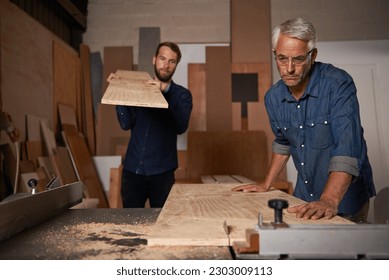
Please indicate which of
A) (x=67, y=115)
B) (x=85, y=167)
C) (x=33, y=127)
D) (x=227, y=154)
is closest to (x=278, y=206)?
(x=33, y=127)

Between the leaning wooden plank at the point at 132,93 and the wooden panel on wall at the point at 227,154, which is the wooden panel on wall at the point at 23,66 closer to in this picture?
the leaning wooden plank at the point at 132,93

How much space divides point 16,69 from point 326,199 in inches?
107

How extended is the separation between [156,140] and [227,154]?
1.68m

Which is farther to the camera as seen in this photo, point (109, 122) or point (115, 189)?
point (109, 122)

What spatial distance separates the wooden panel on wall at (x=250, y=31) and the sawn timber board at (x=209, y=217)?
9.43ft

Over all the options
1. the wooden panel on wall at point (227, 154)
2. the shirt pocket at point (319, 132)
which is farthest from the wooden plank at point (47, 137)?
the shirt pocket at point (319, 132)

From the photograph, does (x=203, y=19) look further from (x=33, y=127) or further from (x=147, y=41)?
(x=33, y=127)

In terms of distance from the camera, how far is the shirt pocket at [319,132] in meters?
1.56

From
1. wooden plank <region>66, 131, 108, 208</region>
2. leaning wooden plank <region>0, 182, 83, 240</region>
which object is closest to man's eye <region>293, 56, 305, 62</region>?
leaning wooden plank <region>0, 182, 83, 240</region>

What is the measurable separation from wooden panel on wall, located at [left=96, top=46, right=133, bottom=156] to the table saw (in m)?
2.85

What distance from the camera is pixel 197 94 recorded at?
13.7ft

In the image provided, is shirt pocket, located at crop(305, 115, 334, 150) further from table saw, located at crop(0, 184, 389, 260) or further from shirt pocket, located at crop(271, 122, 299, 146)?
table saw, located at crop(0, 184, 389, 260)

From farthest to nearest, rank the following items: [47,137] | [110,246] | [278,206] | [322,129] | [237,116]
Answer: [237,116], [47,137], [322,129], [110,246], [278,206]
